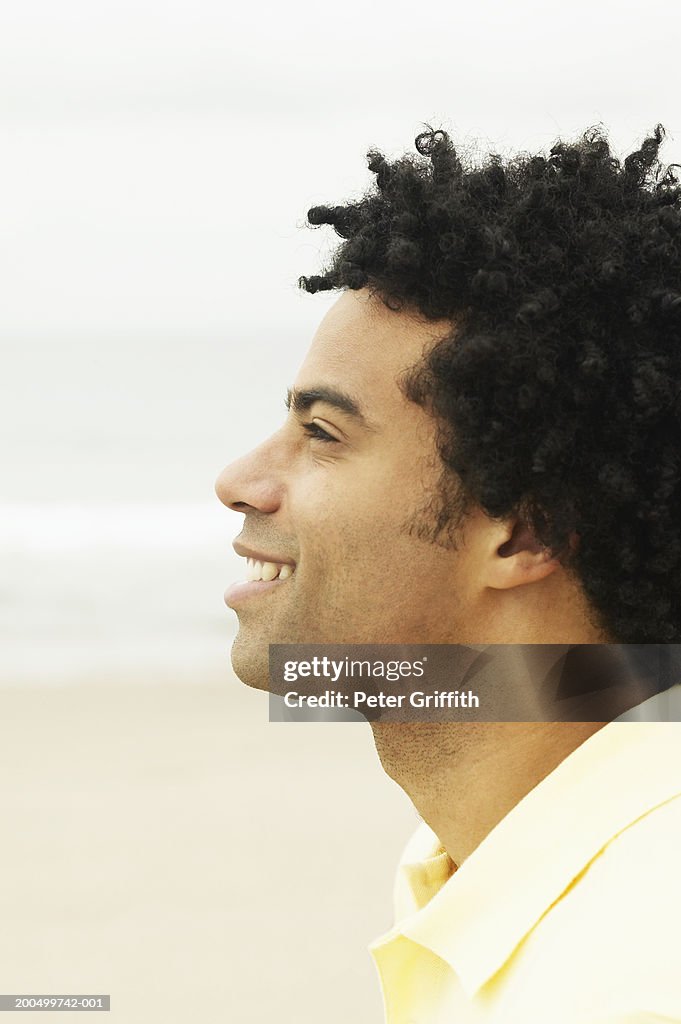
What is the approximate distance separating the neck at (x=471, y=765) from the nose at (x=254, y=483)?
40 centimetres

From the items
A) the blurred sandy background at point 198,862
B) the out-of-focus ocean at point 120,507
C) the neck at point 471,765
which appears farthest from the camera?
the out-of-focus ocean at point 120,507

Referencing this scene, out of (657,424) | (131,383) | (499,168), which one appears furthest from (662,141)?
(131,383)

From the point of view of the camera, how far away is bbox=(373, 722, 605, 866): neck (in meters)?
1.89

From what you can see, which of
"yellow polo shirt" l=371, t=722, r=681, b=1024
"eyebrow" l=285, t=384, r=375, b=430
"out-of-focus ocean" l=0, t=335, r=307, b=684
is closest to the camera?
"yellow polo shirt" l=371, t=722, r=681, b=1024

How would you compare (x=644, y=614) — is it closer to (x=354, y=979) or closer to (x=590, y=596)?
(x=590, y=596)

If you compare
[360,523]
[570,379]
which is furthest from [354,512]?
[570,379]

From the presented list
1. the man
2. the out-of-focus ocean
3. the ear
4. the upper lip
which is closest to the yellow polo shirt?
the man

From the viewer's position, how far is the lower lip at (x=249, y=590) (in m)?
2.05

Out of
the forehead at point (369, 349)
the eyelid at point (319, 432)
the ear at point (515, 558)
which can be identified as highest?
the forehead at point (369, 349)

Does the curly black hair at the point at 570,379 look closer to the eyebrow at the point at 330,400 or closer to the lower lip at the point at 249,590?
the eyebrow at the point at 330,400

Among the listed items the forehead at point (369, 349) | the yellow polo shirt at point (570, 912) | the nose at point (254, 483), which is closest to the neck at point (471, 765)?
the yellow polo shirt at point (570, 912)

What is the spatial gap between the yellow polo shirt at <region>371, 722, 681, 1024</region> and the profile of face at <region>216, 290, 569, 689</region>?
32cm

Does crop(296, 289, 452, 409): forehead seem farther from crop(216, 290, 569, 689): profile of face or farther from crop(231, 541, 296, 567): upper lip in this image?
crop(231, 541, 296, 567): upper lip

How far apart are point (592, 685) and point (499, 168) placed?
84cm
